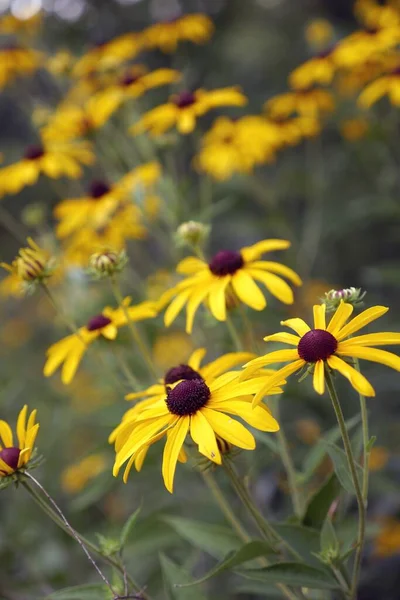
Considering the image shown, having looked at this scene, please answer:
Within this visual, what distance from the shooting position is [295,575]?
1123 millimetres

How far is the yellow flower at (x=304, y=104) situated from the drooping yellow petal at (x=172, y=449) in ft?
6.00

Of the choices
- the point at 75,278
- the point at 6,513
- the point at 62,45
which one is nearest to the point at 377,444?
the point at 75,278

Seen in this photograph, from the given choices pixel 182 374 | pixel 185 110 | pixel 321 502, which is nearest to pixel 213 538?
pixel 321 502

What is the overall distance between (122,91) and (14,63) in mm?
773

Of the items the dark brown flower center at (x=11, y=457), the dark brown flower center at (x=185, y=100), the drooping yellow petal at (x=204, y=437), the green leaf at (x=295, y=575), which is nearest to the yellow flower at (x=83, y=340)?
the dark brown flower center at (x=11, y=457)

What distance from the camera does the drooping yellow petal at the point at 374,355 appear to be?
919 millimetres

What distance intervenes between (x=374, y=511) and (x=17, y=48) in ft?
7.51

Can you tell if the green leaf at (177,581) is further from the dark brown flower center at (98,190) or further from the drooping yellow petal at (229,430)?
the dark brown flower center at (98,190)

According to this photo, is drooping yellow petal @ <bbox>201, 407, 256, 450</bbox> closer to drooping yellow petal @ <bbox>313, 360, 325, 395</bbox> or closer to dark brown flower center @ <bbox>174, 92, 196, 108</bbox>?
drooping yellow petal @ <bbox>313, 360, 325, 395</bbox>

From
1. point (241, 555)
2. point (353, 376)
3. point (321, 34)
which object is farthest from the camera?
point (321, 34)

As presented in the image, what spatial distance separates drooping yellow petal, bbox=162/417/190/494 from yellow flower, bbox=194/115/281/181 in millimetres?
1442

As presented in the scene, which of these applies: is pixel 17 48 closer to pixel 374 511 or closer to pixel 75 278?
pixel 75 278

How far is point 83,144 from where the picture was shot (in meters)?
2.46

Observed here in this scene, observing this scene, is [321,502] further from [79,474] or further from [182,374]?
[79,474]
